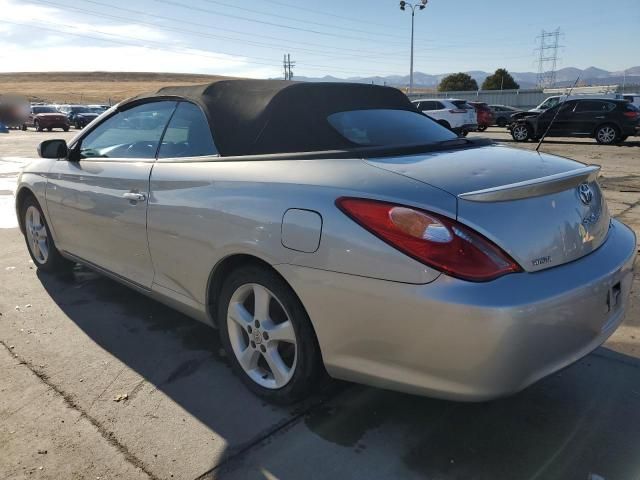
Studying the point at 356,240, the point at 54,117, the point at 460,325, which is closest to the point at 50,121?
the point at 54,117

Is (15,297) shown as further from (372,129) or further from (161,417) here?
(372,129)

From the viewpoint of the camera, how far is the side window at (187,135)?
9.82 ft

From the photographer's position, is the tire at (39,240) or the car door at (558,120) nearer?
the tire at (39,240)

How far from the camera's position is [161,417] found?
8.57ft

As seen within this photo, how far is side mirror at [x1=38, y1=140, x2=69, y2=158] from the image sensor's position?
13.4 ft

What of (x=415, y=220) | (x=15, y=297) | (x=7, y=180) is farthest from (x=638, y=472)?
(x=7, y=180)

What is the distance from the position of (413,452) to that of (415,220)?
1025 millimetres

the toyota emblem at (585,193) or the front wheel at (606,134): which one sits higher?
the toyota emblem at (585,193)

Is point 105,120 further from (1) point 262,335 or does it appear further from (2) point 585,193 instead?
(2) point 585,193

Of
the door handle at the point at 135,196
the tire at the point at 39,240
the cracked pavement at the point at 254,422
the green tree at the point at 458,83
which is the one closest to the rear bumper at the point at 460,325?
the cracked pavement at the point at 254,422

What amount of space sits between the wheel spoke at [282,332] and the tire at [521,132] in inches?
736

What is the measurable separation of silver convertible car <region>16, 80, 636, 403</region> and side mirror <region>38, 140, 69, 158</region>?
0.73 m

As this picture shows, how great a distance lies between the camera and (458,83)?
6000 centimetres

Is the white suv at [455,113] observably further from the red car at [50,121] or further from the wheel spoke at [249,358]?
the red car at [50,121]
